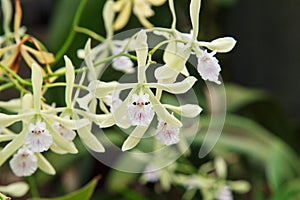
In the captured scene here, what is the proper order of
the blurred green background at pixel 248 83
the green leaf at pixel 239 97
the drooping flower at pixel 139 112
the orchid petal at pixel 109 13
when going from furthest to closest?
the green leaf at pixel 239 97 → the blurred green background at pixel 248 83 → the orchid petal at pixel 109 13 → the drooping flower at pixel 139 112

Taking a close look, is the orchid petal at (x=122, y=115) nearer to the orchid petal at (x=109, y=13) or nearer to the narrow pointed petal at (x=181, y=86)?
the narrow pointed petal at (x=181, y=86)

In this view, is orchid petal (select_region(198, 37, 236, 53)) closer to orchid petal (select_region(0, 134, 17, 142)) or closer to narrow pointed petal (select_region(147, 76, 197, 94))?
narrow pointed petal (select_region(147, 76, 197, 94))

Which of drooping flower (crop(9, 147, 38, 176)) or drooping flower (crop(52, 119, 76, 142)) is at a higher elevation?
drooping flower (crop(52, 119, 76, 142))

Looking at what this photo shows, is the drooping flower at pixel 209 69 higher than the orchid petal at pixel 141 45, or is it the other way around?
the orchid petal at pixel 141 45

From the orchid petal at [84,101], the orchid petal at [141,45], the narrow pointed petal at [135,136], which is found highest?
the orchid petal at [141,45]

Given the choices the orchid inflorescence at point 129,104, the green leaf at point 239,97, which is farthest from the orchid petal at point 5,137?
the green leaf at point 239,97

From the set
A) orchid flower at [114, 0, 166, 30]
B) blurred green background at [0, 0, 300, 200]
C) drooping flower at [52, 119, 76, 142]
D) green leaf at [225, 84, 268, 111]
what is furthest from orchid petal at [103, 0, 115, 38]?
green leaf at [225, 84, 268, 111]

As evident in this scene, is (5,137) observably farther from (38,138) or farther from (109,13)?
(109,13)

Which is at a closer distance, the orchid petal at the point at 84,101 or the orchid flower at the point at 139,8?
the orchid petal at the point at 84,101
